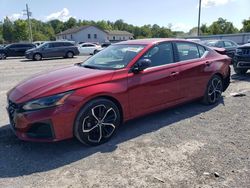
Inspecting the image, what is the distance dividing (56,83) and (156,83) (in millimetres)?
1753

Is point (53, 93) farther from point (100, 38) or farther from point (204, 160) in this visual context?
point (100, 38)

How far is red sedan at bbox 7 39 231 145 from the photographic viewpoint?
12.8 ft

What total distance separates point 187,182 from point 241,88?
573 centimetres

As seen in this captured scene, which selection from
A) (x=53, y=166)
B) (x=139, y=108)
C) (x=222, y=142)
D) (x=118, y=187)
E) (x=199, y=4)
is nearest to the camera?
(x=118, y=187)

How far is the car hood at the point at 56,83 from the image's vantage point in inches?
157

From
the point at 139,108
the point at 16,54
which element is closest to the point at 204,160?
the point at 139,108

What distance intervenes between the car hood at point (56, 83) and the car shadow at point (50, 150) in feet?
2.58

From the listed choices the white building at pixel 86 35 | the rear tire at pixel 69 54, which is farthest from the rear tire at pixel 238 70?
the white building at pixel 86 35

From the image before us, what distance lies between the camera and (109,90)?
4297 millimetres

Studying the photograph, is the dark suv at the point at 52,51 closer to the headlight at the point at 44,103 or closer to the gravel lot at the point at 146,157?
the gravel lot at the point at 146,157

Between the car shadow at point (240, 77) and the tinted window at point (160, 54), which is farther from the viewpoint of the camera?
the car shadow at point (240, 77)

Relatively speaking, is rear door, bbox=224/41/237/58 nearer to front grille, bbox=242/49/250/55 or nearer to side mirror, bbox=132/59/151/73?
front grille, bbox=242/49/250/55

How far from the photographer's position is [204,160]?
3.76 meters

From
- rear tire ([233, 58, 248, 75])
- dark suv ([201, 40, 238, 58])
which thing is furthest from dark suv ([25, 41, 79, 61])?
rear tire ([233, 58, 248, 75])
